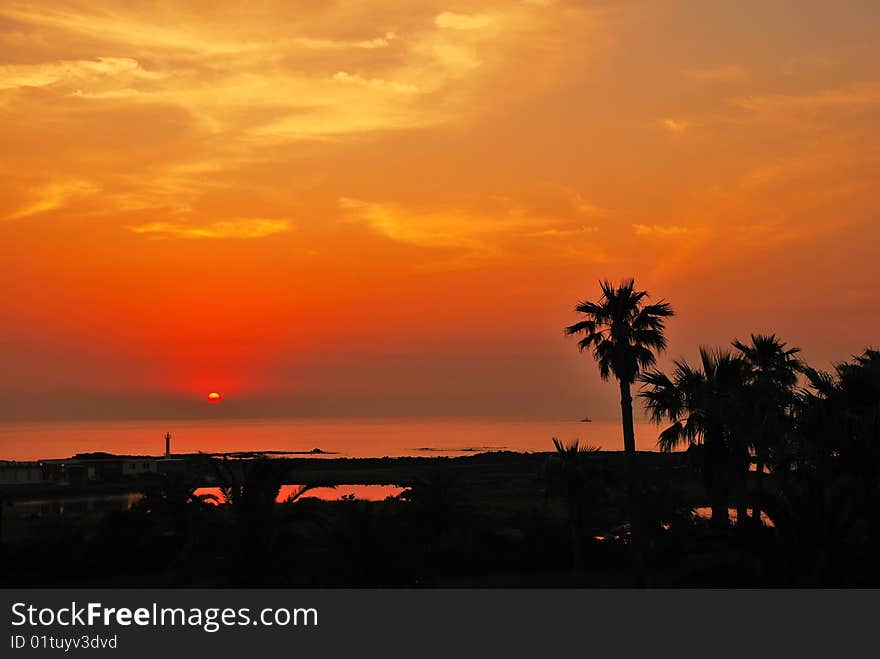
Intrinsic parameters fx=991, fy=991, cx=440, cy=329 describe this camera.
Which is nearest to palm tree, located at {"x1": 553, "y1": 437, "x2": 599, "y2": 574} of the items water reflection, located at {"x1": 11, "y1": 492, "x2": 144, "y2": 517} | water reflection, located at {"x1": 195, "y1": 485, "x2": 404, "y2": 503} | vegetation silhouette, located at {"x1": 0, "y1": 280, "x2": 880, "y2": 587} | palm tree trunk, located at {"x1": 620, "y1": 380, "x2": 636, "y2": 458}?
vegetation silhouette, located at {"x1": 0, "y1": 280, "x2": 880, "y2": 587}

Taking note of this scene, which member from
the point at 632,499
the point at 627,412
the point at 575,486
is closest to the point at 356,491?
the point at 627,412

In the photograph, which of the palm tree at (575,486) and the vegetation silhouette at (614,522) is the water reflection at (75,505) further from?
the palm tree at (575,486)

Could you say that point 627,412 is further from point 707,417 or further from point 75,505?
point 75,505

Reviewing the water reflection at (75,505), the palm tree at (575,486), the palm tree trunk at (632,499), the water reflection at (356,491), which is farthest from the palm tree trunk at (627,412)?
the water reflection at (356,491)

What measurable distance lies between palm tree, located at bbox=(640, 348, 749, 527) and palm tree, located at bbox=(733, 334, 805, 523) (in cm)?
78

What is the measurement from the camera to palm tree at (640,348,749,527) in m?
34.8

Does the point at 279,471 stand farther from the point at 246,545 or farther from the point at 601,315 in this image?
the point at 601,315

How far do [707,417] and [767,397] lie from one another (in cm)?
287

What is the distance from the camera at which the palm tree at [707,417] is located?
34781 millimetres

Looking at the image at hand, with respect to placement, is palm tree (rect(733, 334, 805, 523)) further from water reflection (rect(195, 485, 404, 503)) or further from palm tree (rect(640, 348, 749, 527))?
water reflection (rect(195, 485, 404, 503))

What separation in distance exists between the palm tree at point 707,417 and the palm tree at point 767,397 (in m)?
0.78
